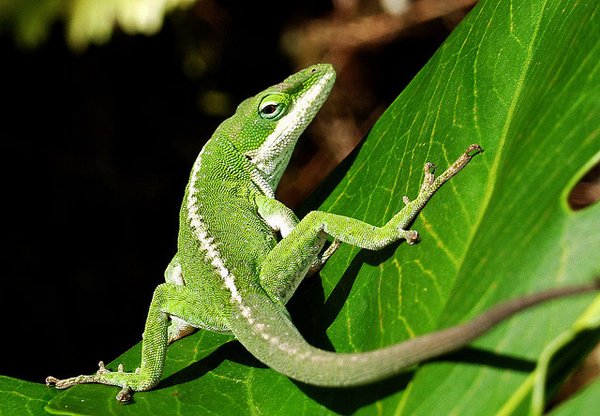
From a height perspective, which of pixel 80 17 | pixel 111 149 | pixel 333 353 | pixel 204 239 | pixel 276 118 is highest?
pixel 276 118

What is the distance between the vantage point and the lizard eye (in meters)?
3.54

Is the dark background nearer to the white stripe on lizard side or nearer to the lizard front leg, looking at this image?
the white stripe on lizard side

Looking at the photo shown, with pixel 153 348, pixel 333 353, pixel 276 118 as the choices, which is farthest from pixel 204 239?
pixel 333 353

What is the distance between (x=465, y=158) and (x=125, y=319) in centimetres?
411

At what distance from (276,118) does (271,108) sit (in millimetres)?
57

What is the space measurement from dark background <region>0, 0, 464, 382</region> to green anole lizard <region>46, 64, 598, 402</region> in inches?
96.0

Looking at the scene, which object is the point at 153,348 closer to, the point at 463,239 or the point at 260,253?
the point at 260,253

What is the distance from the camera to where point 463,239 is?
6.72ft

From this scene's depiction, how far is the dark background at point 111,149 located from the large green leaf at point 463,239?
2.78m

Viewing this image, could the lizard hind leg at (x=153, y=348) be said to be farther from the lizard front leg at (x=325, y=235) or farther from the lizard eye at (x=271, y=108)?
the lizard eye at (x=271, y=108)

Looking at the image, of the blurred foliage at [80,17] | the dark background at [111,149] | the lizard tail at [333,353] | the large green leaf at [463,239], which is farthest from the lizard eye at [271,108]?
the dark background at [111,149]

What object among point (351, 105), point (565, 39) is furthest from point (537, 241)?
point (351, 105)

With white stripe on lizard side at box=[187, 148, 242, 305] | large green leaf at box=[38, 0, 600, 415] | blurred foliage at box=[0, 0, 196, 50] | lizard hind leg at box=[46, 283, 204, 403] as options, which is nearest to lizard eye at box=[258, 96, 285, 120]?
white stripe on lizard side at box=[187, 148, 242, 305]

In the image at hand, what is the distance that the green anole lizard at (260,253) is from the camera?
2.02m
